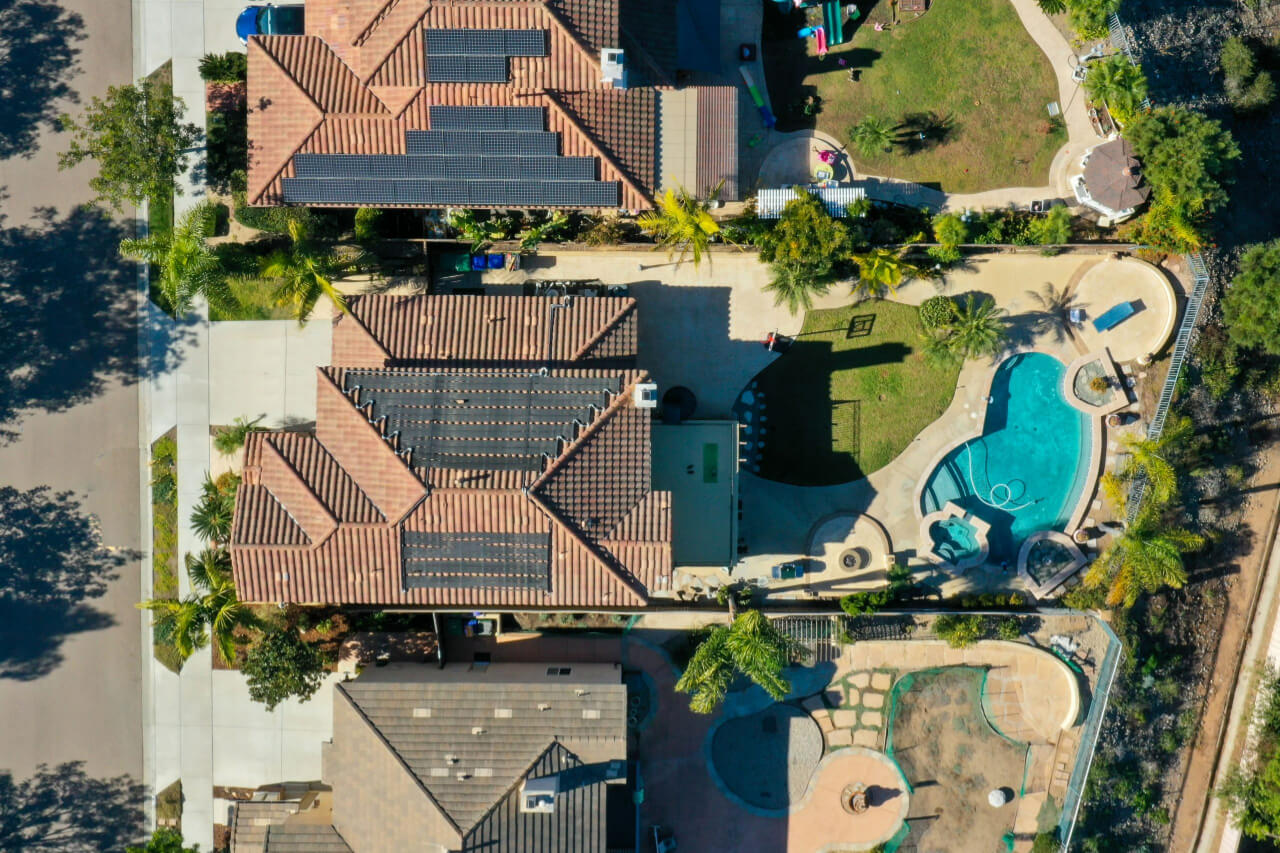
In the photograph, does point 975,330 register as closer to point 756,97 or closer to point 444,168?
point 756,97

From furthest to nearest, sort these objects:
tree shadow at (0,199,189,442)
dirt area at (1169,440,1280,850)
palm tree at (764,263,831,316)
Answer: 1. dirt area at (1169,440,1280,850)
2. tree shadow at (0,199,189,442)
3. palm tree at (764,263,831,316)

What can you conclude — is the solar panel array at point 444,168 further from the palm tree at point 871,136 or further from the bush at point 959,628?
the bush at point 959,628

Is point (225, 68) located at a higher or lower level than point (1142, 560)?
higher

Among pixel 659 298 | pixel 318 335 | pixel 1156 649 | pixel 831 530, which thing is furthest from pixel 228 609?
pixel 1156 649

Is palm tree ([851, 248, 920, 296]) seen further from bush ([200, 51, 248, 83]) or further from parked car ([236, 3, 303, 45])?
bush ([200, 51, 248, 83])

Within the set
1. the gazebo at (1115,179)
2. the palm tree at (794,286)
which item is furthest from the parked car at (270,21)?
the gazebo at (1115,179)

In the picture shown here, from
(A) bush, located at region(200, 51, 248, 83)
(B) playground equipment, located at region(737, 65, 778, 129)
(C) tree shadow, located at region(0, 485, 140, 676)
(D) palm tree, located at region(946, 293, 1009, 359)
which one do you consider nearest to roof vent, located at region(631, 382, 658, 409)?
(D) palm tree, located at region(946, 293, 1009, 359)

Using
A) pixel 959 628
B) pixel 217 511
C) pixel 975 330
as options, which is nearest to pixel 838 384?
pixel 975 330
